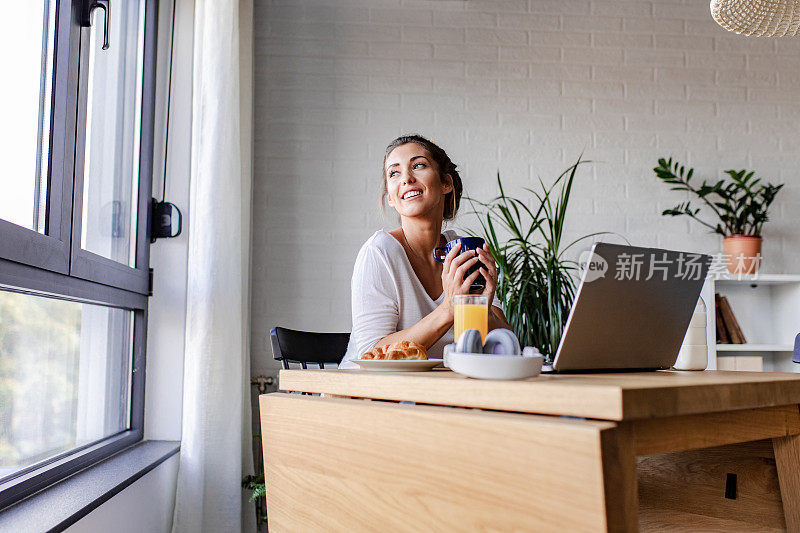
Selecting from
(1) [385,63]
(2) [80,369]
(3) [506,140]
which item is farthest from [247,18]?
(2) [80,369]

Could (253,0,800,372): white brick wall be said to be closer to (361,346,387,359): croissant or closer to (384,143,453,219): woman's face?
(384,143,453,219): woman's face

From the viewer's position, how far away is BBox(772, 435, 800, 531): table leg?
104 cm

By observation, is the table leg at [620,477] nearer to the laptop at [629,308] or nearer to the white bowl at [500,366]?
the white bowl at [500,366]

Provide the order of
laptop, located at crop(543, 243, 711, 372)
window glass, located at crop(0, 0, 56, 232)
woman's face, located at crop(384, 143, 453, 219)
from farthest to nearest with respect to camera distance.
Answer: woman's face, located at crop(384, 143, 453, 219) → window glass, located at crop(0, 0, 56, 232) → laptop, located at crop(543, 243, 711, 372)

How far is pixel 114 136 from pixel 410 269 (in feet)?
3.35

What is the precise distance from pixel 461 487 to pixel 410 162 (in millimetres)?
1395

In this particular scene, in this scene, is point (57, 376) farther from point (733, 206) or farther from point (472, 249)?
point (733, 206)

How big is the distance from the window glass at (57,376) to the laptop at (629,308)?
1.11m

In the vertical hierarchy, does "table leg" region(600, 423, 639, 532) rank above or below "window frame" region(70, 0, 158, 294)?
below

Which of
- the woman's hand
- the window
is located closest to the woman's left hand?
the woman's hand

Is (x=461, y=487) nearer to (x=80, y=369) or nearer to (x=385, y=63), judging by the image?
(x=80, y=369)

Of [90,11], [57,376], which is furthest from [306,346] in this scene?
[90,11]

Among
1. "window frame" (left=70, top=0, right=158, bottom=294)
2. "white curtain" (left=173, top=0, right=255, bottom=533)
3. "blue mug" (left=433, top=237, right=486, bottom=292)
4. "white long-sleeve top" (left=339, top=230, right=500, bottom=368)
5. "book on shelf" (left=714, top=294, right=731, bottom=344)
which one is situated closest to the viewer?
"blue mug" (left=433, top=237, right=486, bottom=292)

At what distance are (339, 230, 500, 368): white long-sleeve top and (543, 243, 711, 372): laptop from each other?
2.62 feet
